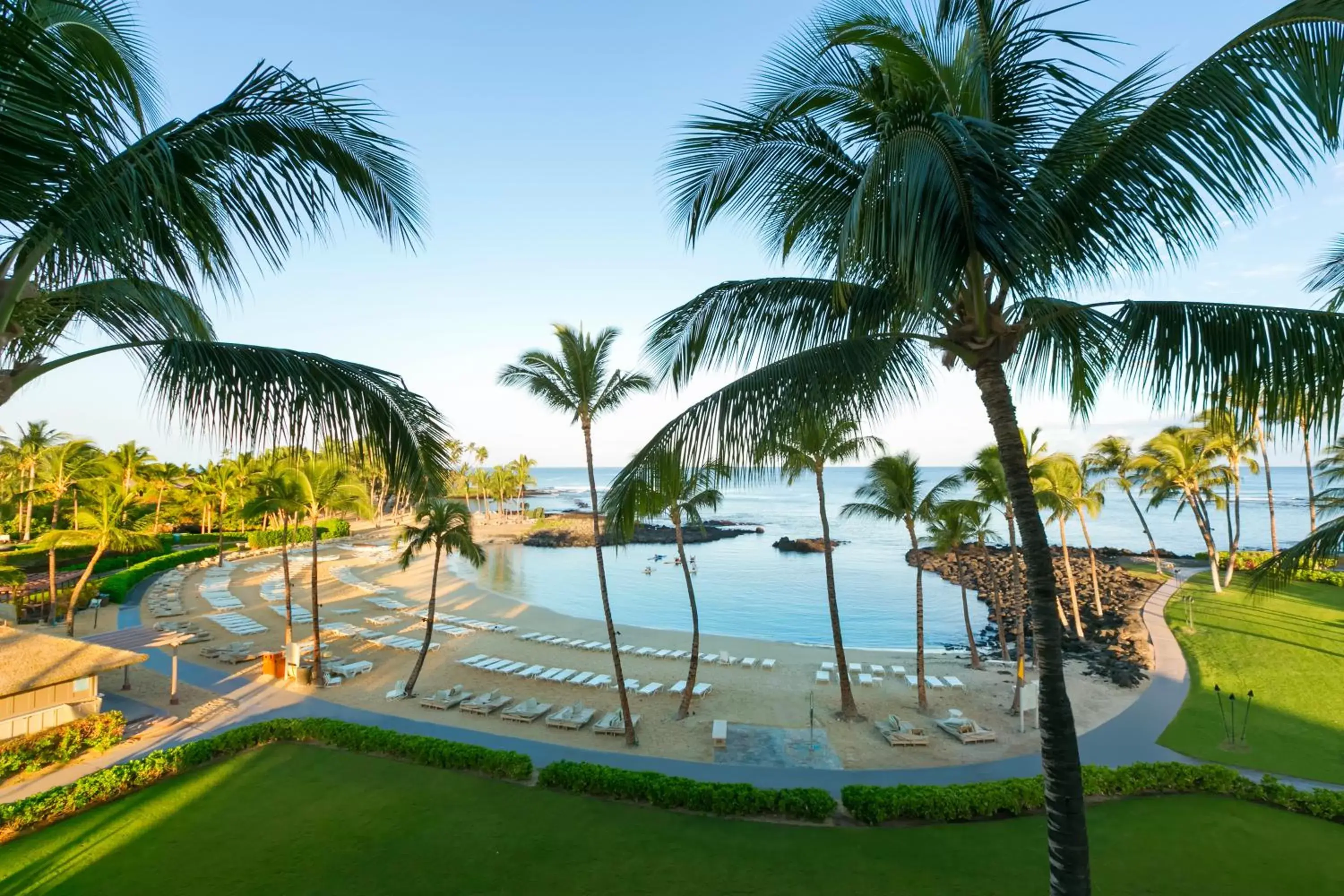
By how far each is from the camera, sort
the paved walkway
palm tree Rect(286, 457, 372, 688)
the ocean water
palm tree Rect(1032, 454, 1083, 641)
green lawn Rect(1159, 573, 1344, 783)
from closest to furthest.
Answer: the paved walkway < green lawn Rect(1159, 573, 1344, 783) < palm tree Rect(286, 457, 372, 688) < palm tree Rect(1032, 454, 1083, 641) < the ocean water

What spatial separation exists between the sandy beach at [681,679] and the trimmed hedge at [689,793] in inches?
114

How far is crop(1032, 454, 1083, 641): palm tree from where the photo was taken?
19.6 metres

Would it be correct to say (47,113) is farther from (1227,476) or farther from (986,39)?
(1227,476)

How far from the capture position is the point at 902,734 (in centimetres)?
1268

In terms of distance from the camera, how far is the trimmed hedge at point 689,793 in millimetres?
8578

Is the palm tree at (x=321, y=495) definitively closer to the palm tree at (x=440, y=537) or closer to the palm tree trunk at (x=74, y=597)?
the palm tree at (x=440, y=537)

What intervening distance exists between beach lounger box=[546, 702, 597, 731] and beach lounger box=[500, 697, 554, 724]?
0.94 ft

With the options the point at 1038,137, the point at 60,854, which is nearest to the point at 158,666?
the point at 60,854

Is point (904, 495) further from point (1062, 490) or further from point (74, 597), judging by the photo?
point (74, 597)

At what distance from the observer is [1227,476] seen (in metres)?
26.0

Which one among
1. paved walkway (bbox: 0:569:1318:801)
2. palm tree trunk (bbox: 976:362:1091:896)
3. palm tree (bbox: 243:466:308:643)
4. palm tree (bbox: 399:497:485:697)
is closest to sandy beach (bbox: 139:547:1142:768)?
paved walkway (bbox: 0:569:1318:801)

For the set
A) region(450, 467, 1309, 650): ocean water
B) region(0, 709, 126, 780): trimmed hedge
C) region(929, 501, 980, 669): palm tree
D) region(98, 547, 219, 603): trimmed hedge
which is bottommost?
region(450, 467, 1309, 650): ocean water

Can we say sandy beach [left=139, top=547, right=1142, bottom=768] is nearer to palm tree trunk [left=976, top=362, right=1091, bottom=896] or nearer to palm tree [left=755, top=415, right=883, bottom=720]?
palm tree [left=755, top=415, right=883, bottom=720]

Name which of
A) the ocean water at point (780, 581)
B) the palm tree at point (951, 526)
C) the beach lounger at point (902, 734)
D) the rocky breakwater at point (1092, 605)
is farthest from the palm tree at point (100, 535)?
the palm tree at point (951, 526)
